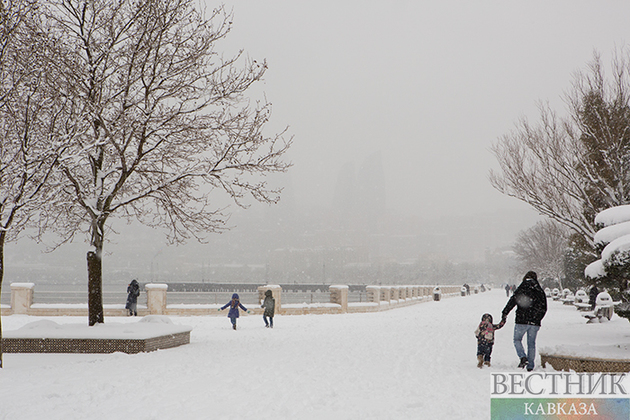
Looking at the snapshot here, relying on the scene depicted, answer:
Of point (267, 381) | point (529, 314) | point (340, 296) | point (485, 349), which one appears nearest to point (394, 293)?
point (340, 296)

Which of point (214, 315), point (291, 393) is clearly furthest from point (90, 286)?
point (214, 315)

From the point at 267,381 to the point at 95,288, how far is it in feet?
22.1

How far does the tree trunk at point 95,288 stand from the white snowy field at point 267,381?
220 cm

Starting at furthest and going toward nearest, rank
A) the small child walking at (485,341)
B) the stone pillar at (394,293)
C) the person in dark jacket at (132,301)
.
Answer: the stone pillar at (394,293)
the person in dark jacket at (132,301)
the small child walking at (485,341)

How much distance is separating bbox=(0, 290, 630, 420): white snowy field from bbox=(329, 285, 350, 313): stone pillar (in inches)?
509

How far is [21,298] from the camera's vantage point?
21484 millimetres

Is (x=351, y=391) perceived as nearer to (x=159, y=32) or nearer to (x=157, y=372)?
(x=157, y=372)

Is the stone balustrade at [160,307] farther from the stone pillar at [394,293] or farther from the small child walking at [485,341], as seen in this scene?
the small child walking at [485,341]

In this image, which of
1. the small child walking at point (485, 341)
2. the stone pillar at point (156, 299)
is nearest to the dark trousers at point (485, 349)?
the small child walking at point (485, 341)

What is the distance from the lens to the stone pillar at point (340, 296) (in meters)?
26.9

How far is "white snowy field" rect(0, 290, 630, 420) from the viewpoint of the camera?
623cm

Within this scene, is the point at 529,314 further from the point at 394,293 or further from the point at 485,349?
the point at 394,293

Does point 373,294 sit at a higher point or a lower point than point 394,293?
higher

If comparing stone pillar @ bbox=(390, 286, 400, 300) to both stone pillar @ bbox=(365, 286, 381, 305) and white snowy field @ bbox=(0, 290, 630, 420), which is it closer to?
stone pillar @ bbox=(365, 286, 381, 305)
